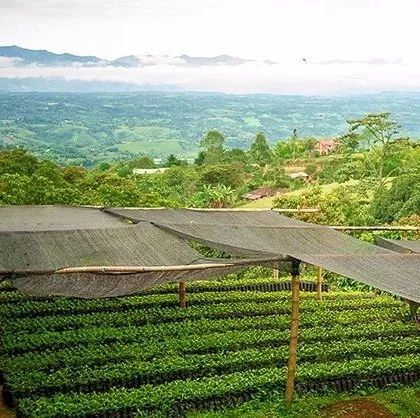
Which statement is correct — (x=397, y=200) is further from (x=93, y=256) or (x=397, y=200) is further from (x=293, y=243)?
(x=93, y=256)

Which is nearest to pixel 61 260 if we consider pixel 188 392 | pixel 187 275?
pixel 187 275

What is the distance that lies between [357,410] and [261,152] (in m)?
65.7

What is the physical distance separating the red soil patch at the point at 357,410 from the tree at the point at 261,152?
64.4 meters

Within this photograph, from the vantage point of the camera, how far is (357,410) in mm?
10445

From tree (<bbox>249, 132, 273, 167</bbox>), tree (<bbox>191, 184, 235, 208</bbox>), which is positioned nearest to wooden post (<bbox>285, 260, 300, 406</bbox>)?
tree (<bbox>191, 184, 235, 208</bbox>)

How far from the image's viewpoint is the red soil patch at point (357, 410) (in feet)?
33.7

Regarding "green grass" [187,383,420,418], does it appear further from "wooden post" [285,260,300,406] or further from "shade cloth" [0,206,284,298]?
"shade cloth" [0,206,284,298]

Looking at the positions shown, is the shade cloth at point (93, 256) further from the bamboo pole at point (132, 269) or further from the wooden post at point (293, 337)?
the wooden post at point (293, 337)

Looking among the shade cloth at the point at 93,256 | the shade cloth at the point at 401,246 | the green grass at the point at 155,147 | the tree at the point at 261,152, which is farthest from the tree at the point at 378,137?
the green grass at the point at 155,147

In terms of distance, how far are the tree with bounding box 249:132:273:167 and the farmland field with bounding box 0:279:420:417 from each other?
5881cm

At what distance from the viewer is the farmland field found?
32.8 ft

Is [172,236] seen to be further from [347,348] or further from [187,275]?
[347,348]

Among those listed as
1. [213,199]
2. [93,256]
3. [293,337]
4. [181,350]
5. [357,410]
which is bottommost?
[213,199]

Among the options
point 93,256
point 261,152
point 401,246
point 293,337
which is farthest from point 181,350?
point 261,152
